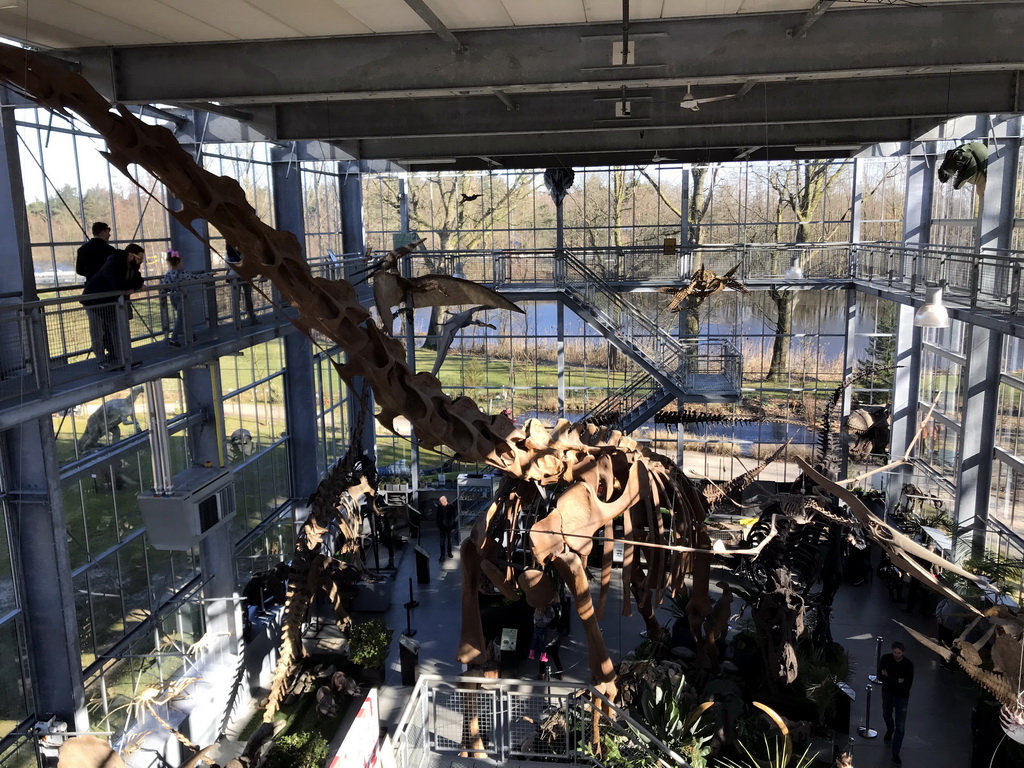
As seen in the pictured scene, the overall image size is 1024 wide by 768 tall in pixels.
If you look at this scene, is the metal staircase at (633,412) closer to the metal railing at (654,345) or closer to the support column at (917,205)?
the metal railing at (654,345)

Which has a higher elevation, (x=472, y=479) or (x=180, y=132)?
(x=180, y=132)

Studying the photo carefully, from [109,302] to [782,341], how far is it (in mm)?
19840

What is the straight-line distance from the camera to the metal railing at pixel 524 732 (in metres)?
8.11

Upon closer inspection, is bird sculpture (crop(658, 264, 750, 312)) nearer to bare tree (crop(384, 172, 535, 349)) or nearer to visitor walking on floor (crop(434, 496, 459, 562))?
visitor walking on floor (crop(434, 496, 459, 562))

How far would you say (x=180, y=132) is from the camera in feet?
41.3

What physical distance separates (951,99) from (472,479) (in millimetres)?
12525

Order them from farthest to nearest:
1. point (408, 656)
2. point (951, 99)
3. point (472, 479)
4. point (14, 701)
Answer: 1. point (472, 479)
2. point (408, 656)
3. point (951, 99)
4. point (14, 701)

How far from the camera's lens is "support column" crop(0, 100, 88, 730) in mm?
8703

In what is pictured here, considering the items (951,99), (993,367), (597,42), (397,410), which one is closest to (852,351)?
(993,367)

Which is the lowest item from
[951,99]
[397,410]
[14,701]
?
[14,701]

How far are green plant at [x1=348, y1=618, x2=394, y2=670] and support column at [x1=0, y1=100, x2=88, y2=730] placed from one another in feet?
12.9

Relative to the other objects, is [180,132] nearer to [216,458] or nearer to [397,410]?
[216,458]

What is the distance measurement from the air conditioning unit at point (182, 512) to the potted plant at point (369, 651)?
10.9ft

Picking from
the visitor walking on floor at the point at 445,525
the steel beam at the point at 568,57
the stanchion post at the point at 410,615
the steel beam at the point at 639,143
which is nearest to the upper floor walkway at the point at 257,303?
the steel beam at the point at 639,143
